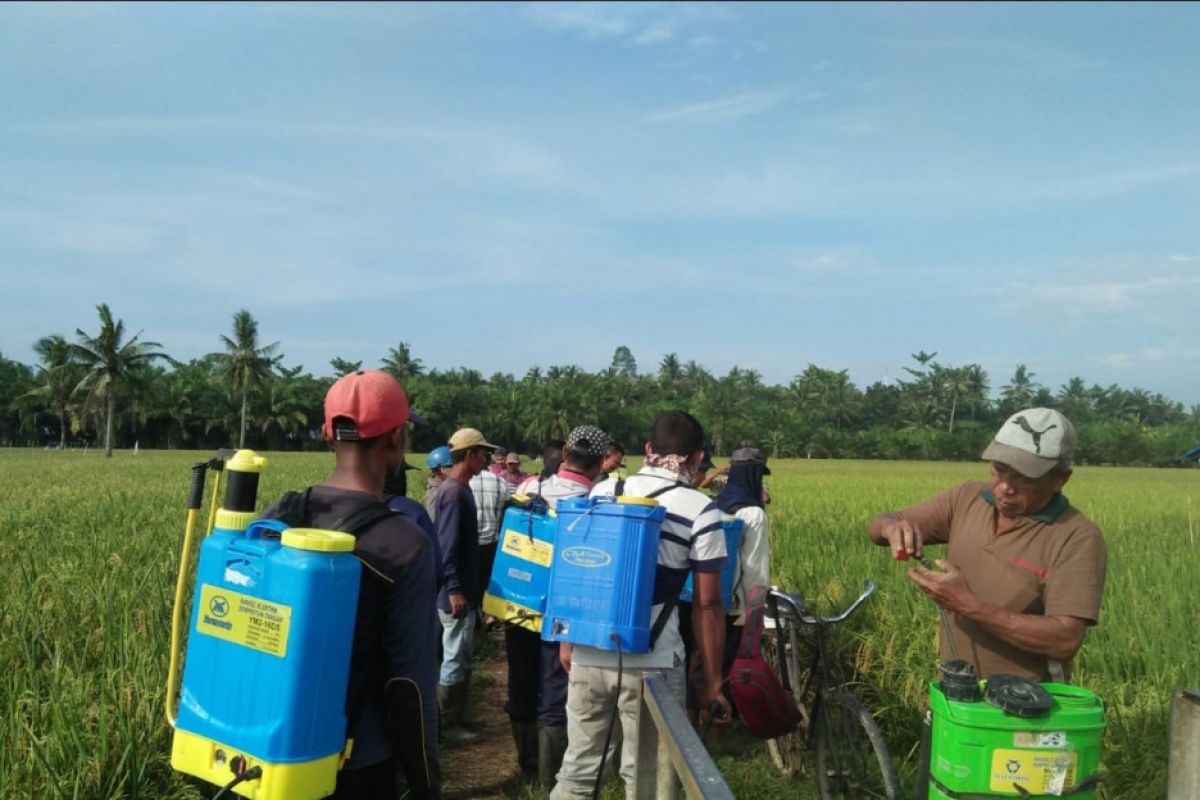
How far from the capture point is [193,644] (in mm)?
2020

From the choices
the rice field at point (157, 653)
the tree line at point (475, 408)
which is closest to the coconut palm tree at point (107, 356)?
the tree line at point (475, 408)

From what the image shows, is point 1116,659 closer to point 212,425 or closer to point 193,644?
point 193,644

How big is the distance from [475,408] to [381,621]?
7436cm

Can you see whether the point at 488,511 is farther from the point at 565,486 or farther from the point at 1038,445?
the point at 1038,445

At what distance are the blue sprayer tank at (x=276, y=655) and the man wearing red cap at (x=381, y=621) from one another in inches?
4.8

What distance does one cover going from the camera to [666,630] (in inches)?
132

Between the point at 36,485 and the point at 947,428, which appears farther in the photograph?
the point at 947,428

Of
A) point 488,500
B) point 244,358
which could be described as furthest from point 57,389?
point 488,500

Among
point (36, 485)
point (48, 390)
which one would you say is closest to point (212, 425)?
point (48, 390)

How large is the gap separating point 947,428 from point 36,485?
297 ft

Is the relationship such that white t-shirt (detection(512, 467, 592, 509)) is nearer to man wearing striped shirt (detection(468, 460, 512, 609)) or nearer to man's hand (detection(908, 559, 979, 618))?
man wearing striped shirt (detection(468, 460, 512, 609))

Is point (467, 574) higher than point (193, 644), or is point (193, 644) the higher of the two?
point (193, 644)

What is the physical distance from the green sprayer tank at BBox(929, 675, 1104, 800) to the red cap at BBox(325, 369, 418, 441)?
1668 millimetres

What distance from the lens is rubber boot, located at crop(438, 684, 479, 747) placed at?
5.60 meters
